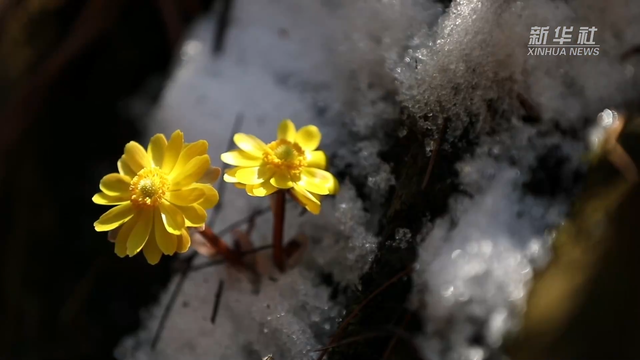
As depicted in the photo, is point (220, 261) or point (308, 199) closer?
point (308, 199)

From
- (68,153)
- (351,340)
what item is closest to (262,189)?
(351,340)

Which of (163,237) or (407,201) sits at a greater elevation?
(407,201)

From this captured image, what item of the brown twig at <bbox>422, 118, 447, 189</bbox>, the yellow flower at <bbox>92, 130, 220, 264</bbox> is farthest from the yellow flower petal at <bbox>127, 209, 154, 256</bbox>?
the brown twig at <bbox>422, 118, 447, 189</bbox>

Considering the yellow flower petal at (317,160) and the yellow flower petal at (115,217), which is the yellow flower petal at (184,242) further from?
the yellow flower petal at (317,160)

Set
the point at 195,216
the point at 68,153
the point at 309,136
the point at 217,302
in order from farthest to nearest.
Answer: the point at 68,153 → the point at 217,302 → the point at 309,136 → the point at 195,216

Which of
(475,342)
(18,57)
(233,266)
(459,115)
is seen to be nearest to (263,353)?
(233,266)

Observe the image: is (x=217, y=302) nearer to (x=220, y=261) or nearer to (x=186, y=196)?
(x=220, y=261)
